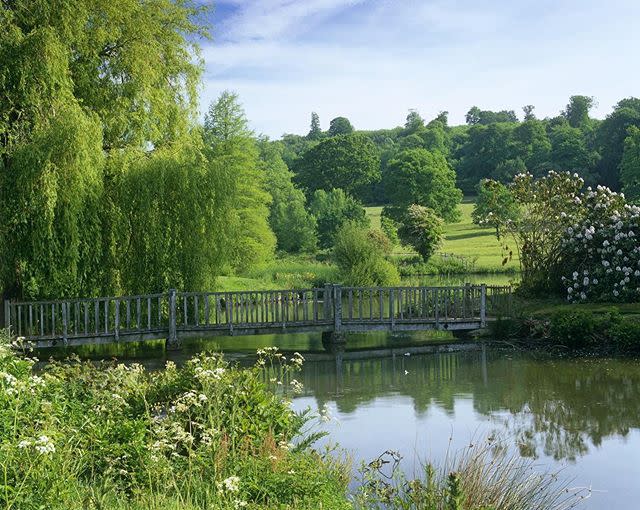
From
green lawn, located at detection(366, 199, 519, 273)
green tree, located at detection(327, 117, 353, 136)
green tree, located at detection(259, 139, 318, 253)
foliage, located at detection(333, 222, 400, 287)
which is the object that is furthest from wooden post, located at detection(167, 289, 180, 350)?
green tree, located at detection(327, 117, 353, 136)

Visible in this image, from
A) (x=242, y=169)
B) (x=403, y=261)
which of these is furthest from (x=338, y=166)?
(x=242, y=169)

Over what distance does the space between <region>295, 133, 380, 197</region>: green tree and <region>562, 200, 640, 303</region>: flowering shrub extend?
59.3m

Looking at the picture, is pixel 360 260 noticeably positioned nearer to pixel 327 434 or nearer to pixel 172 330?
pixel 172 330

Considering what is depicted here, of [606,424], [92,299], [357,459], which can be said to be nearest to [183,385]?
[357,459]

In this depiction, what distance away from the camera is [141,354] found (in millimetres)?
19797

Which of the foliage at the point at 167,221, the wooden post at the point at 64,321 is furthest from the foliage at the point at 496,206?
the wooden post at the point at 64,321

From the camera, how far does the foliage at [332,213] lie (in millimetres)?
54156

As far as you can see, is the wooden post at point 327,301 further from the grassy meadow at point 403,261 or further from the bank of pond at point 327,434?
the grassy meadow at point 403,261

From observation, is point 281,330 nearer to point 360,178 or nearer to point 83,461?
point 83,461

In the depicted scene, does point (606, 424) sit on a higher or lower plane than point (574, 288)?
lower

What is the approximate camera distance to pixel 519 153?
86750mm

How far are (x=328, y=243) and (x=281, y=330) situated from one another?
111 ft

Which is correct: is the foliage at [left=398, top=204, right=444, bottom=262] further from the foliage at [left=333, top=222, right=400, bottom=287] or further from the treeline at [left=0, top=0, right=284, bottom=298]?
the treeline at [left=0, top=0, right=284, bottom=298]

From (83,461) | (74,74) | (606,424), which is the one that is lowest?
(606,424)
